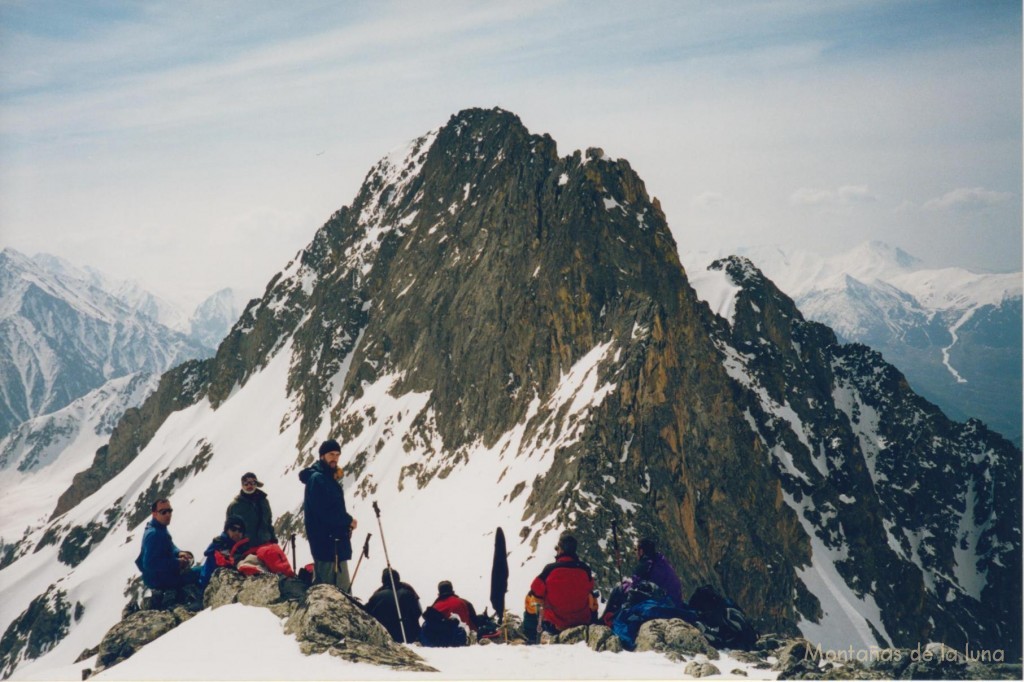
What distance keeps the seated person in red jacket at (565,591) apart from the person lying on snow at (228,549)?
564cm

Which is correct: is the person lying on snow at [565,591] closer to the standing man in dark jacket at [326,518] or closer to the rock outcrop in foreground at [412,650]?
the rock outcrop in foreground at [412,650]

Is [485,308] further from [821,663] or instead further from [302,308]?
[302,308]

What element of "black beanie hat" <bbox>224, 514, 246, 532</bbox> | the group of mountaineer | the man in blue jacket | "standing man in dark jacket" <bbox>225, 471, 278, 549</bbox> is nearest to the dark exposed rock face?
the man in blue jacket

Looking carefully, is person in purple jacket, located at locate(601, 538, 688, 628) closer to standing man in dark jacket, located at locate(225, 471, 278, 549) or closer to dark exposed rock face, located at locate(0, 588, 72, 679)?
standing man in dark jacket, located at locate(225, 471, 278, 549)

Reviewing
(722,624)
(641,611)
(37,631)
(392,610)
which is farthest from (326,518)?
(37,631)

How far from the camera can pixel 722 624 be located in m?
16.1

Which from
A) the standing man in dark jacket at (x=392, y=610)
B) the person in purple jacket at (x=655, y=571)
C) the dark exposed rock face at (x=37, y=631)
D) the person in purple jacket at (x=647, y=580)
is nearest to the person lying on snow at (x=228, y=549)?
the standing man in dark jacket at (x=392, y=610)

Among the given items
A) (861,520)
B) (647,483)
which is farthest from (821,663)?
(861,520)

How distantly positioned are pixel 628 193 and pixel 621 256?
7.91m

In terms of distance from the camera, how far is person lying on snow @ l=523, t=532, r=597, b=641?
16.5 meters

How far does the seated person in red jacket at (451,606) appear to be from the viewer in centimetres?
1617

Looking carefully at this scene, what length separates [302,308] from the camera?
146500 mm

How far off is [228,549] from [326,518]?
106 inches

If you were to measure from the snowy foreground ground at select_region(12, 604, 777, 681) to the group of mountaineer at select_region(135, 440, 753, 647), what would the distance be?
2.90 ft
